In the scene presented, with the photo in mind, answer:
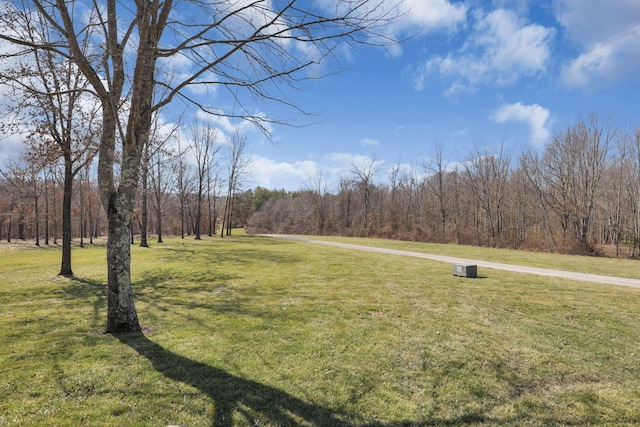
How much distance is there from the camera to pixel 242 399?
10.4 ft

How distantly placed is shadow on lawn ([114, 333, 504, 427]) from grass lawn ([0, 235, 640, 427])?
16mm

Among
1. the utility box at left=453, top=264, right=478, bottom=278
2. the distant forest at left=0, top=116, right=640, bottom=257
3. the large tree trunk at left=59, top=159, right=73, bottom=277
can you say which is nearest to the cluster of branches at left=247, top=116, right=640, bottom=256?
the distant forest at left=0, top=116, right=640, bottom=257

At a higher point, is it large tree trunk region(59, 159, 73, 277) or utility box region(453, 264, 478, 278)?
large tree trunk region(59, 159, 73, 277)

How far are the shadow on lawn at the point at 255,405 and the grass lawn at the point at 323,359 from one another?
0.6 inches

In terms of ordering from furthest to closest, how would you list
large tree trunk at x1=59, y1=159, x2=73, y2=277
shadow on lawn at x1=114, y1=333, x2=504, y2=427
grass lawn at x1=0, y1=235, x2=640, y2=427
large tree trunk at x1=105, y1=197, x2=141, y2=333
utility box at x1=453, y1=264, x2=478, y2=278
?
1. utility box at x1=453, y1=264, x2=478, y2=278
2. large tree trunk at x1=59, y1=159, x2=73, y2=277
3. large tree trunk at x1=105, y1=197, x2=141, y2=333
4. grass lawn at x1=0, y1=235, x2=640, y2=427
5. shadow on lawn at x1=114, y1=333, x2=504, y2=427

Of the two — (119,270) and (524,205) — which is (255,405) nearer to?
(119,270)

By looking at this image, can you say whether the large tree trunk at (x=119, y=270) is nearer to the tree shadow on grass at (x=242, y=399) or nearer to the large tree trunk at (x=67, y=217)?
the tree shadow on grass at (x=242, y=399)

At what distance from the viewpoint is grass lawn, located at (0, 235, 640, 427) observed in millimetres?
3020

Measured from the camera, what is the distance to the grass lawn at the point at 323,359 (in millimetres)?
3020

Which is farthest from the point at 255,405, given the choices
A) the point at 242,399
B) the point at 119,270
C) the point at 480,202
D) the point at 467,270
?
the point at 480,202

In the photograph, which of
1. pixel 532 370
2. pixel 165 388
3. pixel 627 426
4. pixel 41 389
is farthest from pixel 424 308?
pixel 41 389

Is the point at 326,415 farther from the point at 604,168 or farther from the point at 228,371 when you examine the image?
the point at 604,168

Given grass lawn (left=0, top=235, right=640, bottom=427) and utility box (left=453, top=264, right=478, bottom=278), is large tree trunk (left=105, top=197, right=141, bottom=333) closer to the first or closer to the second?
grass lawn (left=0, top=235, right=640, bottom=427)

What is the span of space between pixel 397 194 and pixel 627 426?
136 ft
